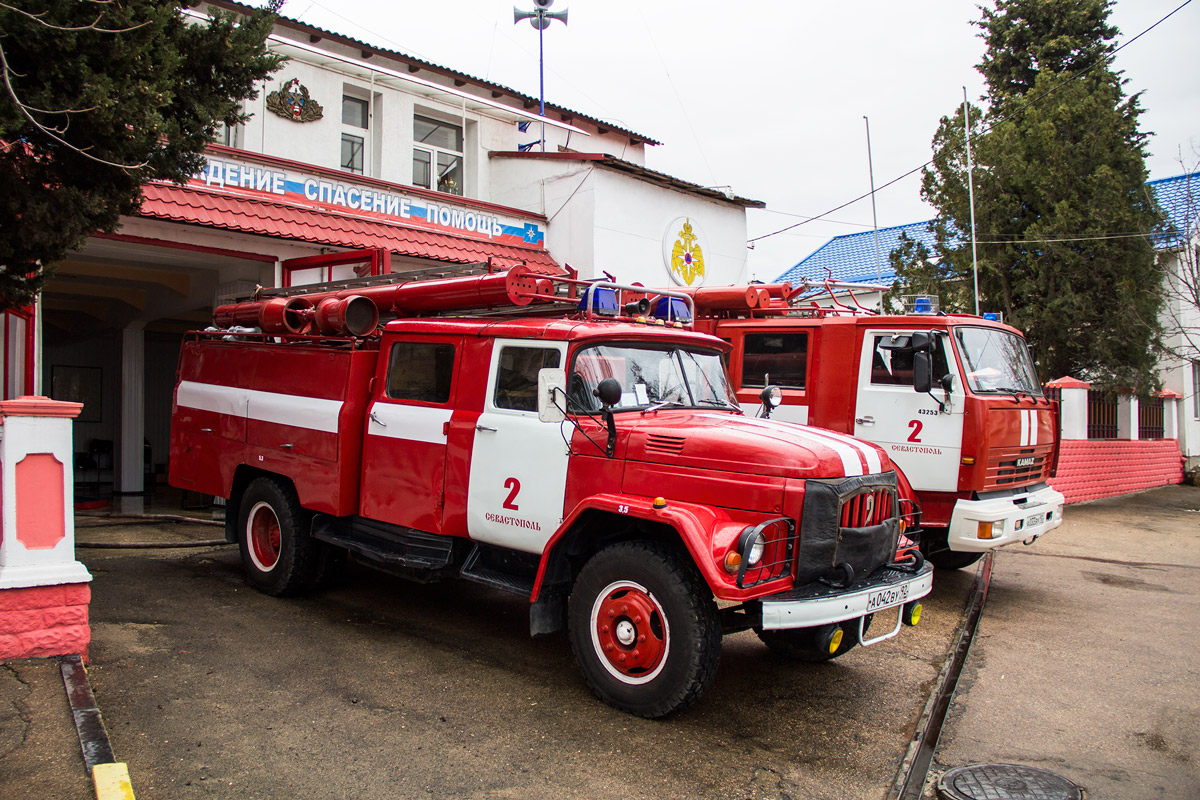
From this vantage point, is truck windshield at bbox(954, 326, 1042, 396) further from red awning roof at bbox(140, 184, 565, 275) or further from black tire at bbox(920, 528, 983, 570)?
red awning roof at bbox(140, 184, 565, 275)

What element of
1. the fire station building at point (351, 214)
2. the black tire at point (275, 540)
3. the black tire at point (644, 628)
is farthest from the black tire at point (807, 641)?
the fire station building at point (351, 214)

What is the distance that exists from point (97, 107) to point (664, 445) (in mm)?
3714

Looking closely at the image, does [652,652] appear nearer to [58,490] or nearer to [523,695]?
[523,695]

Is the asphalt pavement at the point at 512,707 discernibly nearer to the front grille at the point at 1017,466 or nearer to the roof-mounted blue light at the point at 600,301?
the front grille at the point at 1017,466

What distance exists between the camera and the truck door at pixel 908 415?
7070mm

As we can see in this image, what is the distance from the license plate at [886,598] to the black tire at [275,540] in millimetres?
4407

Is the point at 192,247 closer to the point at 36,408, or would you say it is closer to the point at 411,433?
the point at 36,408

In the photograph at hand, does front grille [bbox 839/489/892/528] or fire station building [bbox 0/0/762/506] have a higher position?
fire station building [bbox 0/0/762/506]

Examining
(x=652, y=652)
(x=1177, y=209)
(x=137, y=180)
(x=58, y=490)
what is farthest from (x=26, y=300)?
(x=1177, y=209)

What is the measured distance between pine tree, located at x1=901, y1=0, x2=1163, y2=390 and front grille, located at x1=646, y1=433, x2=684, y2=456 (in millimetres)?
11900

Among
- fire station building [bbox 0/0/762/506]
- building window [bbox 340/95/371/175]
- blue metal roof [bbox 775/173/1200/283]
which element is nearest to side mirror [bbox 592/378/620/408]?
fire station building [bbox 0/0/762/506]

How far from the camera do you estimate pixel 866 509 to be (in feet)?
15.0

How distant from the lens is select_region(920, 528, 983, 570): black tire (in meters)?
7.50

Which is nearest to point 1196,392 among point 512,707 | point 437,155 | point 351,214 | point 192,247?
point 437,155
